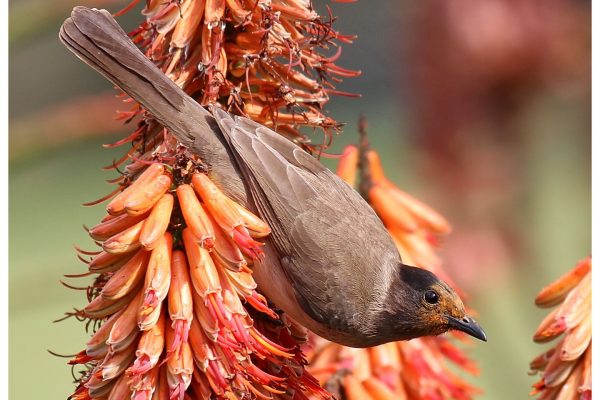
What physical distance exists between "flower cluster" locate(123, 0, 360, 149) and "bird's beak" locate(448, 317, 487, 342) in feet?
3.25

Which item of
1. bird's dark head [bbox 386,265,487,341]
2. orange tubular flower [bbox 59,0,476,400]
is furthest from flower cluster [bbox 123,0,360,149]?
bird's dark head [bbox 386,265,487,341]

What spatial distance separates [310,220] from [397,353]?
2.02ft

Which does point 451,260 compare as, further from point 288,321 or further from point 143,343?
point 143,343

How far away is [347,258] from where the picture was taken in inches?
147

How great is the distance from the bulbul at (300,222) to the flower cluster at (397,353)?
67mm

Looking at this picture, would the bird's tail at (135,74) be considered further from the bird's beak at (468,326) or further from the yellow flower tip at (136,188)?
the bird's beak at (468,326)

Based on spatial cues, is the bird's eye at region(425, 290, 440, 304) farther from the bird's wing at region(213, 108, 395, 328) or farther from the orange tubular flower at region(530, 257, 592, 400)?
the orange tubular flower at region(530, 257, 592, 400)

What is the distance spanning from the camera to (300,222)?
3.63 meters

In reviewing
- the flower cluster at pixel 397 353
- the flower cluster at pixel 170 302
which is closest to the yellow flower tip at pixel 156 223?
the flower cluster at pixel 170 302

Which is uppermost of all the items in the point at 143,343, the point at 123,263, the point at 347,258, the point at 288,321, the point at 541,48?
the point at 541,48

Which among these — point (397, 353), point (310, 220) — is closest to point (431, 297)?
point (397, 353)

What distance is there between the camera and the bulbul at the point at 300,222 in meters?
3.38
